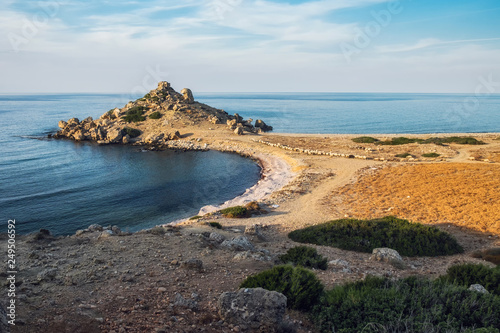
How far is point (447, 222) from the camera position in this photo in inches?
804

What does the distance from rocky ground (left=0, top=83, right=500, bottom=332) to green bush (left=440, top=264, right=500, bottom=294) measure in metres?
1.62

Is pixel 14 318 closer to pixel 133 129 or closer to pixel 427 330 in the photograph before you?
pixel 427 330

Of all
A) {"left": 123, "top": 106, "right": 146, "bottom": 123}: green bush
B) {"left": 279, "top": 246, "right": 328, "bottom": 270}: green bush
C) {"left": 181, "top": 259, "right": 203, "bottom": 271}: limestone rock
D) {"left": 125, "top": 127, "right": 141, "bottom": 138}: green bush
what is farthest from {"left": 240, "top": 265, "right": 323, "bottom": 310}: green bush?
{"left": 123, "top": 106, "right": 146, "bottom": 123}: green bush

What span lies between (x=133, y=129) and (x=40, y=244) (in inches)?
2289

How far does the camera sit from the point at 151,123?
73188mm

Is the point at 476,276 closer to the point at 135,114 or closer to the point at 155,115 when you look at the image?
the point at 155,115

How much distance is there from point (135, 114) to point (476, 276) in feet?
253

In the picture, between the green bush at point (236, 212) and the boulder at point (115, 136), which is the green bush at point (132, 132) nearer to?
the boulder at point (115, 136)

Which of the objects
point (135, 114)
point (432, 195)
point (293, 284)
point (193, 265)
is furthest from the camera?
point (135, 114)

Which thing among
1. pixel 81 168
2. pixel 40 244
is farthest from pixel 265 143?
pixel 40 244

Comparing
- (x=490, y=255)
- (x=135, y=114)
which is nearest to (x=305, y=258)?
(x=490, y=255)

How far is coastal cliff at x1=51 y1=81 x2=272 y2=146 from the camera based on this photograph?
66.6 m

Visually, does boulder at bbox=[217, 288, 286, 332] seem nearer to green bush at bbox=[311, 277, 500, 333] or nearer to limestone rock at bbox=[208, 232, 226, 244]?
green bush at bbox=[311, 277, 500, 333]

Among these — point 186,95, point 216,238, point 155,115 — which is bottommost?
point 216,238
